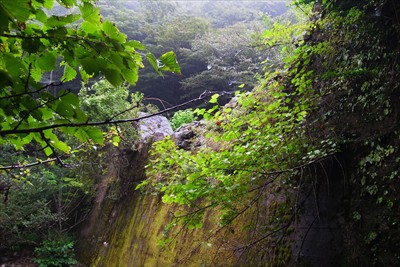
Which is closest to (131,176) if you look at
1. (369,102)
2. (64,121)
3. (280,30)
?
(280,30)

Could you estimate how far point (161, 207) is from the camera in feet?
17.5

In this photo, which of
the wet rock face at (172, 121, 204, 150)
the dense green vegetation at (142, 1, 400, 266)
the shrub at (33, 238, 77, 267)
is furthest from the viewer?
the shrub at (33, 238, 77, 267)

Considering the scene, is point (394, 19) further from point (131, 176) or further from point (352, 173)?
point (131, 176)

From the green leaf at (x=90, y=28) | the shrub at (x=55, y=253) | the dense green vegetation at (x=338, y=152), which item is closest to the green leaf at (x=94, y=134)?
the green leaf at (x=90, y=28)

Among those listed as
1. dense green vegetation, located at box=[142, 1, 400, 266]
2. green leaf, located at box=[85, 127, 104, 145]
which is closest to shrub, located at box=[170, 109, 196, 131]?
dense green vegetation, located at box=[142, 1, 400, 266]

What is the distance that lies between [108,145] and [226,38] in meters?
7.05

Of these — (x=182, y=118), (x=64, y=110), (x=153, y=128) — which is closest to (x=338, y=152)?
(x=64, y=110)

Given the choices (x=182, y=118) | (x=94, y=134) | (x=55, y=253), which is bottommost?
(x=55, y=253)

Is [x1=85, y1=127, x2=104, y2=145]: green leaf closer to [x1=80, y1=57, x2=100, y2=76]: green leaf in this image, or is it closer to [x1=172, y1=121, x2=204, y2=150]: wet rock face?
[x1=80, y1=57, x2=100, y2=76]: green leaf

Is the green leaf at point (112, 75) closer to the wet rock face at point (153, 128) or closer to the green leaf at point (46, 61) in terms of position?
the green leaf at point (46, 61)

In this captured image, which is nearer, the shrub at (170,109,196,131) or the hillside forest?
the hillside forest

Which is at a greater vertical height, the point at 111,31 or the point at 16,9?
the point at 111,31

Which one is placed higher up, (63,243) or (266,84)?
(266,84)

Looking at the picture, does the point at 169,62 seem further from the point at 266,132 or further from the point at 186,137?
the point at 186,137
